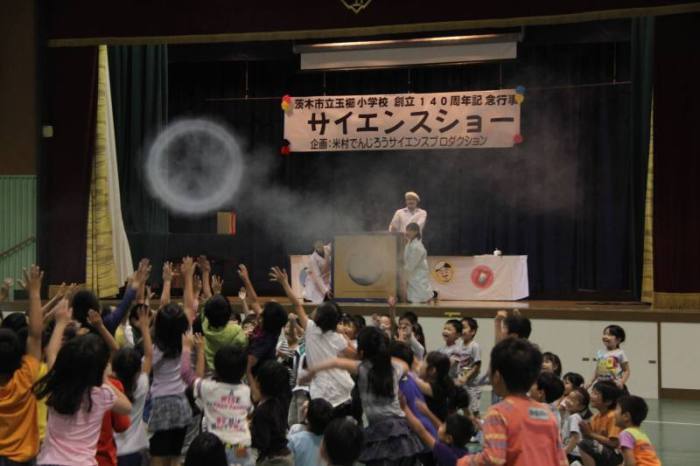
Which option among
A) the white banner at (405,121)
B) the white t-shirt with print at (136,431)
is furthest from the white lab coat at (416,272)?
the white t-shirt with print at (136,431)

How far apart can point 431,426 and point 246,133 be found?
11.1 meters

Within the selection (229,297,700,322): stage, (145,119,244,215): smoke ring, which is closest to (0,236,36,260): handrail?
(145,119,244,215): smoke ring

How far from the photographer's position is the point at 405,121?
1269 cm

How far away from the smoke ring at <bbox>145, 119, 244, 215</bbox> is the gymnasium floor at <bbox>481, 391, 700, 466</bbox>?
6.37m

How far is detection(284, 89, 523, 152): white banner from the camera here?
12281 millimetres

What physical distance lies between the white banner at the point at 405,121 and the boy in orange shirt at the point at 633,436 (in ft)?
25.4

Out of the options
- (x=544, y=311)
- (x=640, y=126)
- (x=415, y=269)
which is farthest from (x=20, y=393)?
(x=640, y=126)

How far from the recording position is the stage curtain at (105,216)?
12.4 m

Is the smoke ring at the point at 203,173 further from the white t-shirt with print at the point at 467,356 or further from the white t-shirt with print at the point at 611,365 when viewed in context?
the white t-shirt with print at the point at 611,365

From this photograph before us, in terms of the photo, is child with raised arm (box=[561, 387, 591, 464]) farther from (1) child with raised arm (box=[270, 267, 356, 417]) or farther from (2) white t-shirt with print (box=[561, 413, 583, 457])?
(1) child with raised arm (box=[270, 267, 356, 417])

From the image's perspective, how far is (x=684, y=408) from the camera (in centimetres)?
929

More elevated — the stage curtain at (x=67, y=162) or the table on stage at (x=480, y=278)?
the stage curtain at (x=67, y=162)

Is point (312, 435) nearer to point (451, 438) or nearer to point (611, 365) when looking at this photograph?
point (451, 438)

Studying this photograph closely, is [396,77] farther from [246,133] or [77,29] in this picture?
[77,29]
